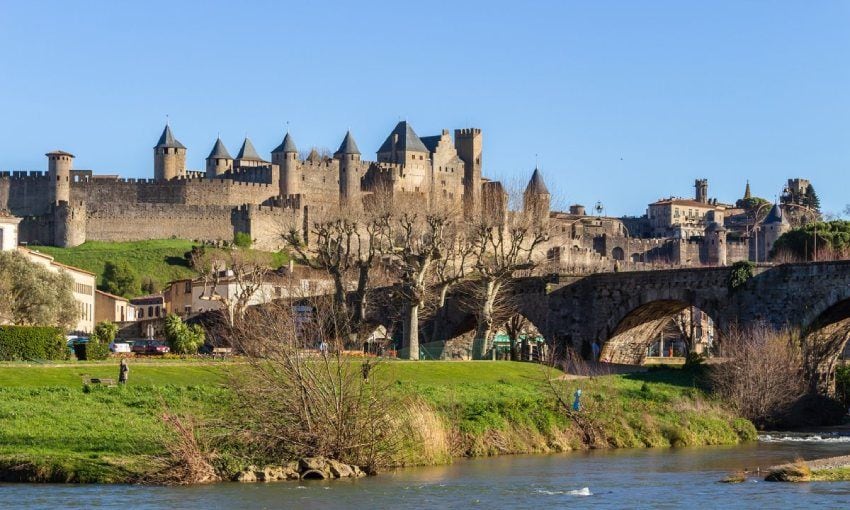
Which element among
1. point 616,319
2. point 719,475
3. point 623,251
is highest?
point 623,251

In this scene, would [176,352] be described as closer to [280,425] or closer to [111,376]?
[111,376]

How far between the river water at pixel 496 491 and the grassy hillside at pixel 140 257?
69312 mm

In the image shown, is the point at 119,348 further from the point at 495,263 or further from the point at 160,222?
the point at 160,222

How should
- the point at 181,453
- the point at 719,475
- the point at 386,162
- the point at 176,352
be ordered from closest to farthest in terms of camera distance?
the point at 181,453
the point at 719,475
the point at 176,352
the point at 386,162

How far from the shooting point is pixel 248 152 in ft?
426

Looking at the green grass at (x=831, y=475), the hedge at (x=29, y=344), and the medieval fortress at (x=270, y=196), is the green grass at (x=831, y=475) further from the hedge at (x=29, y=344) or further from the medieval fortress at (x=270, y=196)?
the medieval fortress at (x=270, y=196)

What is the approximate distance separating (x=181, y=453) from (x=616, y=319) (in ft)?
109

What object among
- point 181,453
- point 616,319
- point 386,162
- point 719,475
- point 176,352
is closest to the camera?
point 181,453

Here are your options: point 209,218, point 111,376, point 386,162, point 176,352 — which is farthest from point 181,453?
point 386,162

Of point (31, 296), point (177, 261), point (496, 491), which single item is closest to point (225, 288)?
point (177, 261)

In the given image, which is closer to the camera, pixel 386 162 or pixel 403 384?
pixel 403 384

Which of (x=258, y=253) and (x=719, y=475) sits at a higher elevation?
(x=258, y=253)

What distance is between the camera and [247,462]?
97.3 feet

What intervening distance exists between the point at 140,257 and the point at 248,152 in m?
26.8
